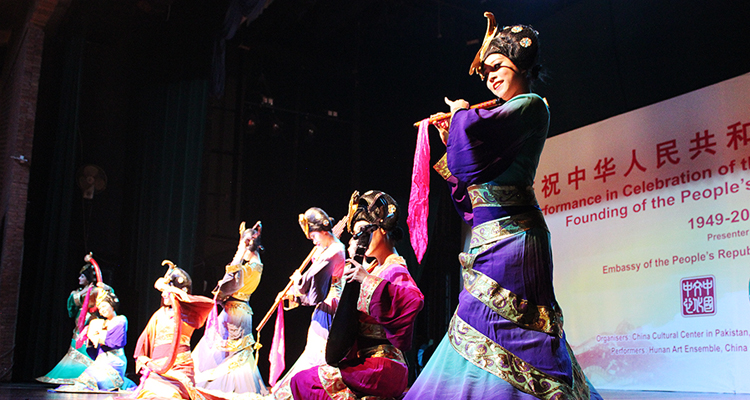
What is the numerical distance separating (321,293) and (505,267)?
1924 millimetres

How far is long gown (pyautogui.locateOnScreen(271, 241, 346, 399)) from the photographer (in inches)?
131

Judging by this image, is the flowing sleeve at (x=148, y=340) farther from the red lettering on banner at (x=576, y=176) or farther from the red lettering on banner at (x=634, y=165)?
the red lettering on banner at (x=634, y=165)

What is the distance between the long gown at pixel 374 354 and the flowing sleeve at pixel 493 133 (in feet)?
2.19

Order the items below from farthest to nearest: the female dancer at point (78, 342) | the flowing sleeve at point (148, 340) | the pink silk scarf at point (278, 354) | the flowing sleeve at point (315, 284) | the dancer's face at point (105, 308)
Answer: the female dancer at point (78, 342) < the dancer's face at point (105, 308) < the flowing sleeve at point (148, 340) < the pink silk scarf at point (278, 354) < the flowing sleeve at point (315, 284)

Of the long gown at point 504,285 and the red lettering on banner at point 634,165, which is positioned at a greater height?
the red lettering on banner at point 634,165

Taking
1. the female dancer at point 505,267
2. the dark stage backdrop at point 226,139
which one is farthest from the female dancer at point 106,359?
the female dancer at point 505,267

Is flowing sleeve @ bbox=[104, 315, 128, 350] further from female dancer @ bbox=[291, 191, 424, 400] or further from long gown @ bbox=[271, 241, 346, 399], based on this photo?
female dancer @ bbox=[291, 191, 424, 400]

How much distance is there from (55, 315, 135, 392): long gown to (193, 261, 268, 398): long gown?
62.3 inches

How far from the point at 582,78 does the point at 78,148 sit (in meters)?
5.27

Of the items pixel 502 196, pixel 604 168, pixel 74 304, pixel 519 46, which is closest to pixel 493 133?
pixel 502 196

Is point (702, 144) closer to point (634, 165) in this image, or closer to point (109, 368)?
point (634, 165)

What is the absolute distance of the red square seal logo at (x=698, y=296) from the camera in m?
4.18

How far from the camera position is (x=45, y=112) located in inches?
311

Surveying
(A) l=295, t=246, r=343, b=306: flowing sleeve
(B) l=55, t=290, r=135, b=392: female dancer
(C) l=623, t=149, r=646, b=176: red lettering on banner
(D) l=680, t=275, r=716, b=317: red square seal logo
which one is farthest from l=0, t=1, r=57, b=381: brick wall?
(D) l=680, t=275, r=716, b=317: red square seal logo
